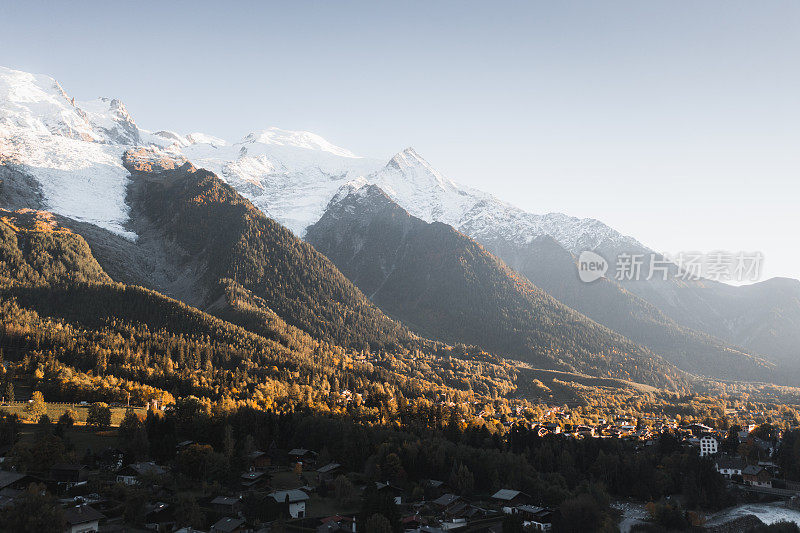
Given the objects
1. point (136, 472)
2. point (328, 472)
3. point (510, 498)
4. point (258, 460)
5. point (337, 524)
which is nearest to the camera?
point (337, 524)

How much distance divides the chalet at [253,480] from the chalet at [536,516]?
36.4m

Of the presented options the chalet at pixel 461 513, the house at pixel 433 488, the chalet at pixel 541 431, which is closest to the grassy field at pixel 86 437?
the house at pixel 433 488

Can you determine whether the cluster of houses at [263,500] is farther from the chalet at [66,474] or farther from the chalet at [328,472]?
the chalet at [66,474]

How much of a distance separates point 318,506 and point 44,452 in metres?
38.0

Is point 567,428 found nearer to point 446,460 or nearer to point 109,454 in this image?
point 446,460

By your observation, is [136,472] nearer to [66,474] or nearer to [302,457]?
[66,474]

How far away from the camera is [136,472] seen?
8294cm

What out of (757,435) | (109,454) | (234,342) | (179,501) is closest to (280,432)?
(109,454)

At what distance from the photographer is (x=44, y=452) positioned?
7925 centimetres

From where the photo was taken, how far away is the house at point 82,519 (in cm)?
6069

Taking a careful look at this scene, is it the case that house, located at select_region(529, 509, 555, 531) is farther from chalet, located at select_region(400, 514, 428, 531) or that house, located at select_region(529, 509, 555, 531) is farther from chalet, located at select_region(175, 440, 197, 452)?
chalet, located at select_region(175, 440, 197, 452)

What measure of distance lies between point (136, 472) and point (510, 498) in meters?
52.9

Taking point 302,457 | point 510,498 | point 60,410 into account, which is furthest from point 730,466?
point 60,410

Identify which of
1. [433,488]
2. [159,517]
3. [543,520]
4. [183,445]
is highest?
[543,520]
